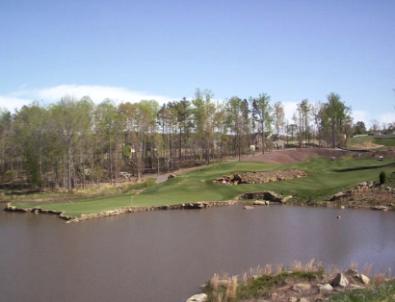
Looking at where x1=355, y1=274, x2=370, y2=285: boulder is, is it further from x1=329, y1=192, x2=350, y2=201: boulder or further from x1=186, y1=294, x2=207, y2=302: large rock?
x1=329, y1=192, x2=350, y2=201: boulder

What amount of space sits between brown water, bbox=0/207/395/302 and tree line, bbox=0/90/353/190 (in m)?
25.4

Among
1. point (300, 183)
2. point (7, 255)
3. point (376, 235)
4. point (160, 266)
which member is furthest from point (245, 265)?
point (300, 183)

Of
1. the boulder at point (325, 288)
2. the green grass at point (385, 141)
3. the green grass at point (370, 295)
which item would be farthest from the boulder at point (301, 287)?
the green grass at point (385, 141)

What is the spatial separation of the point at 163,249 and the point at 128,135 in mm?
52404

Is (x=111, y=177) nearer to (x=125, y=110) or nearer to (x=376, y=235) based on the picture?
(x=125, y=110)

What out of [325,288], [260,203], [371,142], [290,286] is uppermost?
[371,142]

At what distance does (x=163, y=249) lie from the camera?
24.1 meters

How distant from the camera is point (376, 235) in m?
26.1

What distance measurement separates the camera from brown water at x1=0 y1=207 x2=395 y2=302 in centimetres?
1802

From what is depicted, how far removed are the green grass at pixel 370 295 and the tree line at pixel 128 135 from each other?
50.8 meters

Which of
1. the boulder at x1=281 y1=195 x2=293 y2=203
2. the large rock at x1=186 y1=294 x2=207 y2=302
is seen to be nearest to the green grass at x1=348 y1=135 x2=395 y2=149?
the boulder at x1=281 y1=195 x2=293 y2=203

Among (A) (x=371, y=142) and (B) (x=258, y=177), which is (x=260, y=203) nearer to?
(B) (x=258, y=177)

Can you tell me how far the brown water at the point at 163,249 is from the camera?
59.1 feet

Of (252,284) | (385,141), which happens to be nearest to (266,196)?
(252,284)
